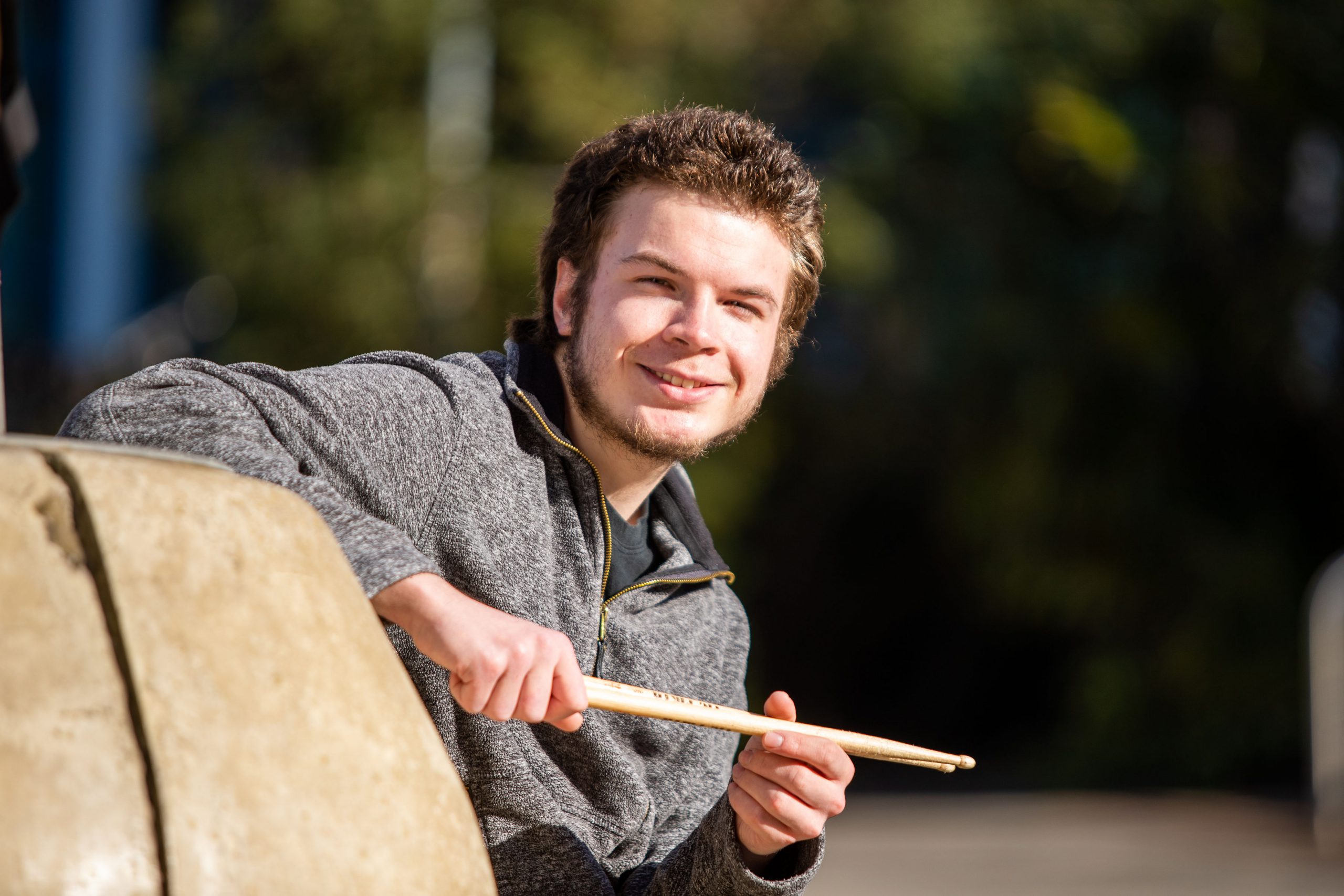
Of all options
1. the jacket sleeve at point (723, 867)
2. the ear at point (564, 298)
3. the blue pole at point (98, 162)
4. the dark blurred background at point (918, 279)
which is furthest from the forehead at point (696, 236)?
the blue pole at point (98, 162)

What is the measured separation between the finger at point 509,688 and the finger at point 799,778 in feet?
1.63

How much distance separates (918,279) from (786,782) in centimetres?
821

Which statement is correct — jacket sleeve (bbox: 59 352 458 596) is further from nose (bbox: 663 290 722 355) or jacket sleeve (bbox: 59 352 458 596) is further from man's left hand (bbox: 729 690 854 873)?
man's left hand (bbox: 729 690 854 873)

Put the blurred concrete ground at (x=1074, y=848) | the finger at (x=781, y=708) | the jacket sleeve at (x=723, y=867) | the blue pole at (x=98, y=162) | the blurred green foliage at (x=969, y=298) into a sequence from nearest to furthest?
the finger at (x=781, y=708) < the jacket sleeve at (x=723, y=867) < the blurred concrete ground at (x=1074, y=848) < the blurred green foliage at (x=969, y=298) < the blue pole at (x=98, y=162)

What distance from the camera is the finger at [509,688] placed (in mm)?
1277

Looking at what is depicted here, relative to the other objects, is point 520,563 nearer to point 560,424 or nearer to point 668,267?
point 560,424

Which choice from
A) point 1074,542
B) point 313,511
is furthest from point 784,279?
point 1074,542

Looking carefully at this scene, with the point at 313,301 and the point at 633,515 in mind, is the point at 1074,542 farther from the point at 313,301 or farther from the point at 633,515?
the point at 633,515

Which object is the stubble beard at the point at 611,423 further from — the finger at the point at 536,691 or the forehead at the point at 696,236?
the finger at the point at 536,691

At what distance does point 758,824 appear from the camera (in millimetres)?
1768

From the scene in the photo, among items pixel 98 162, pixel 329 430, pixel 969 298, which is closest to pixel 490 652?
pixel 329 430

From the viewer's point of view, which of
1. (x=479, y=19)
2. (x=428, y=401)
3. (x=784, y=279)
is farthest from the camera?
(x=479, y=19)

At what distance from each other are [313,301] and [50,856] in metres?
8.83

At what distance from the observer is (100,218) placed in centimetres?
1104
